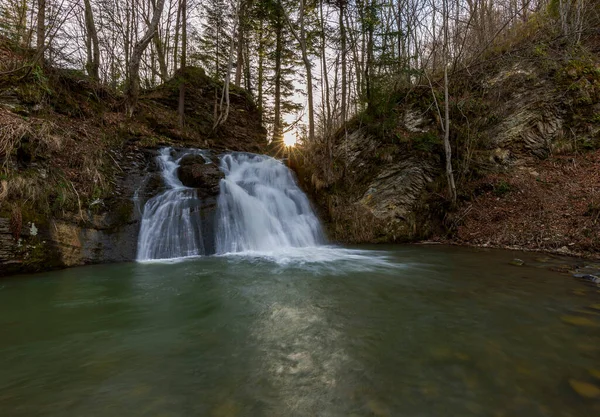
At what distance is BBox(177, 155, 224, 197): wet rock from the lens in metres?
8.35

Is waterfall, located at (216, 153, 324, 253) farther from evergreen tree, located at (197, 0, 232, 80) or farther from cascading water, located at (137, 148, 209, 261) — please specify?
evergreen tree, located at (197, 0, 232, 80)

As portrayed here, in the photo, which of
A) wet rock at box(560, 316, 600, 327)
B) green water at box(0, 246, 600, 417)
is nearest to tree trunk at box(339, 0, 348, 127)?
green water at box(0, 246, 600, 417)

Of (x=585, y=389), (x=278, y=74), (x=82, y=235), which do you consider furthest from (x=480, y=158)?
(x=278, y=74)

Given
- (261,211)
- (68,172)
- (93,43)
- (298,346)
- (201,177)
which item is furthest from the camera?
(93,43)

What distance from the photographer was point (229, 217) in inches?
314

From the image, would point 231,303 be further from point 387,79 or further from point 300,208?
point 387,79

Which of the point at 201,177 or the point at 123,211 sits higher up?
the point at 201,177

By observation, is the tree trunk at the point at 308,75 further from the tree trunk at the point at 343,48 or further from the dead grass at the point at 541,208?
the dead grass at the point at 541,208

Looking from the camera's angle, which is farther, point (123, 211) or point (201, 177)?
point (201, 177)

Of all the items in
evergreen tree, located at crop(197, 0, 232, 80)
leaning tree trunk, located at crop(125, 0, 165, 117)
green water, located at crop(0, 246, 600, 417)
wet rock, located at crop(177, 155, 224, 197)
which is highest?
evergreen tree, located at crop(197, 0, 232, 80)

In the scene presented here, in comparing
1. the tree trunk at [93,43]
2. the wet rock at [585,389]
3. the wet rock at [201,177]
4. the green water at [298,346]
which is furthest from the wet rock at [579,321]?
the tree trunk at [93,43]

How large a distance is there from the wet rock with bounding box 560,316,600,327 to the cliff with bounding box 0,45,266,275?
7.51 meters

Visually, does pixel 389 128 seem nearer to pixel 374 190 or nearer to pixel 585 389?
pixel 374 190

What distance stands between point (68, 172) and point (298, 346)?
700 centimetres
